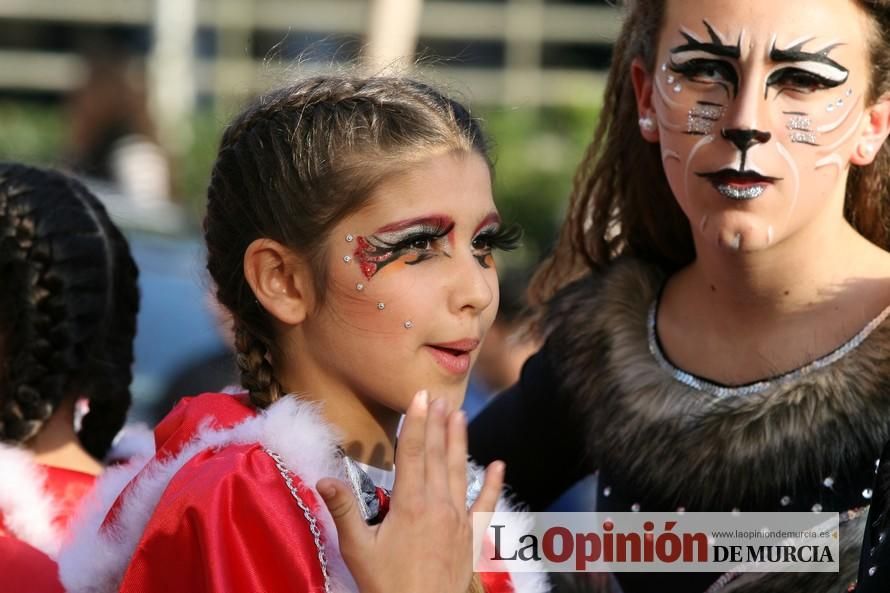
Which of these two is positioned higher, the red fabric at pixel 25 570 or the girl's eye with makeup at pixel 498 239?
the girl's eye with makeup at pixel 498 239

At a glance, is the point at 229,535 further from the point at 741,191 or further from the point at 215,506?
the point at 741,191

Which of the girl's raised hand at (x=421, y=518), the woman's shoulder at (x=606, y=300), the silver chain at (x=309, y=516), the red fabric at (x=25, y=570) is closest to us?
the girl's raised hand at (x=421, y=518)

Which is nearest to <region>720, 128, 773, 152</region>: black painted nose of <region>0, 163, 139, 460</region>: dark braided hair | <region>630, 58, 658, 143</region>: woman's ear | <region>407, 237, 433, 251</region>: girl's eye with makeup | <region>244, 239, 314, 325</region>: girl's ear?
<region>630, 58, 658, 143</region>: woman's ear

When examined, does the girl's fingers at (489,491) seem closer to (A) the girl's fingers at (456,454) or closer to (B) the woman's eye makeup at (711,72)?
(A) the girl's fingers at (456,454)

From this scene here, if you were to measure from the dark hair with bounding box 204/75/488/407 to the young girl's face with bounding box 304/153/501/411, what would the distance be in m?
0.04

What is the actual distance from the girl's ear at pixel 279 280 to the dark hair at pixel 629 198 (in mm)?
896

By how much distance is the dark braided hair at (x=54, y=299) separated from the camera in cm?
283

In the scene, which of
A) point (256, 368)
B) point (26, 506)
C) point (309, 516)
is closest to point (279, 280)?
point (256, 368)

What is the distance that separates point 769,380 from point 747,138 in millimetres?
450

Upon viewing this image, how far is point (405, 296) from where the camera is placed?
235cm

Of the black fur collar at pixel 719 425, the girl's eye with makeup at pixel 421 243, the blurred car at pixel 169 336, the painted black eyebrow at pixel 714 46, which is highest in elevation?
the painted black eyebrow at pixel 714 46

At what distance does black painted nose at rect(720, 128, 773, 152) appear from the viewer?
2.61m

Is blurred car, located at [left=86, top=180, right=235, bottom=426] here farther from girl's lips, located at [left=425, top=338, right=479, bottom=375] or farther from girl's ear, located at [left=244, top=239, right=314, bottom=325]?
girl's lips, located at [left=425, top=338, right=479, bottom=375]

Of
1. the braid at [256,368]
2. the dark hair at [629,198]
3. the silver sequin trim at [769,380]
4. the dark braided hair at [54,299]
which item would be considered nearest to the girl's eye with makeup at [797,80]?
the dark hair at [629,198]
